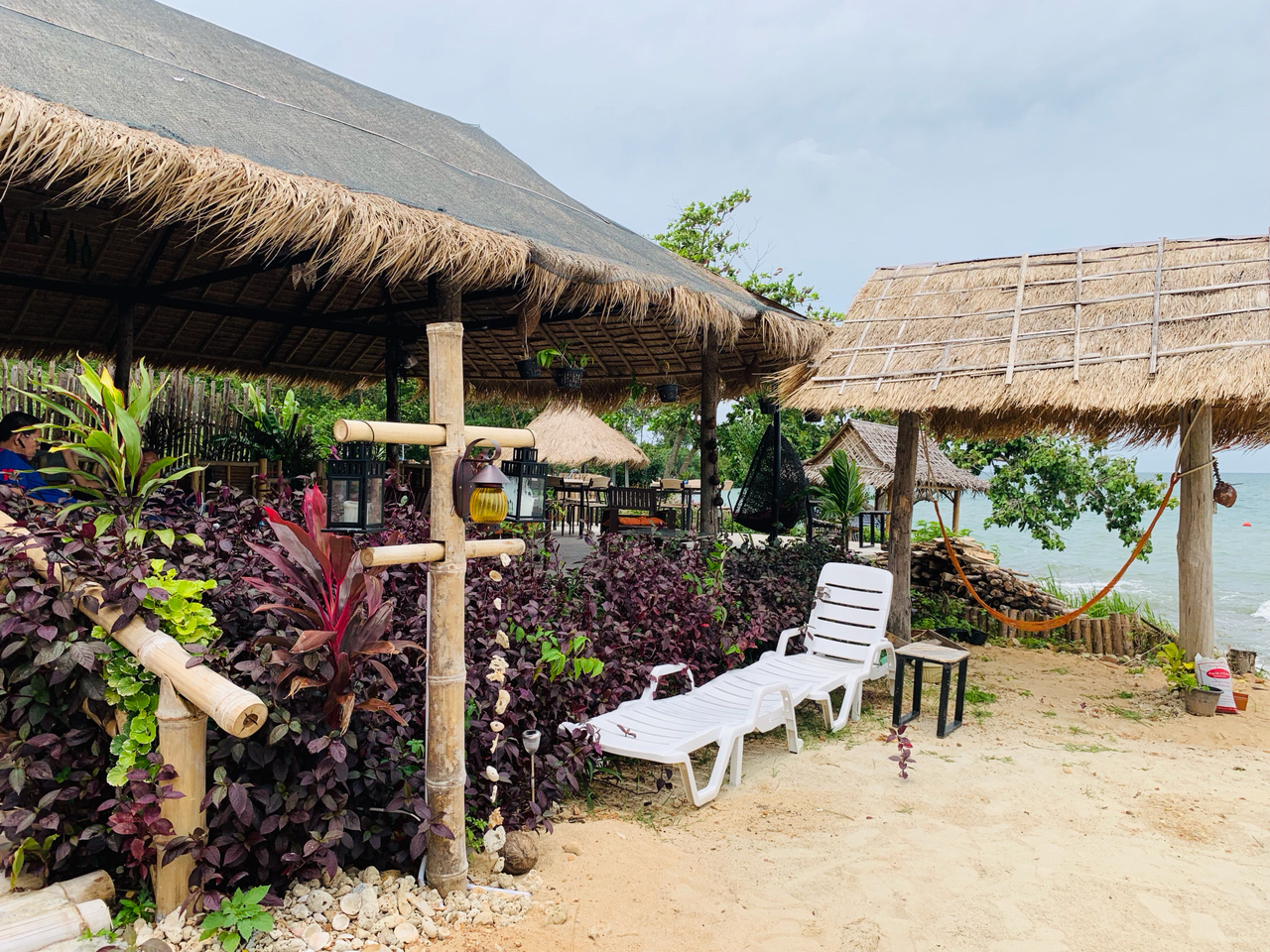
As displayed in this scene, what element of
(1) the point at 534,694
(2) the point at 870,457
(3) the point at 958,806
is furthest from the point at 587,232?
(2) the point at 870,457

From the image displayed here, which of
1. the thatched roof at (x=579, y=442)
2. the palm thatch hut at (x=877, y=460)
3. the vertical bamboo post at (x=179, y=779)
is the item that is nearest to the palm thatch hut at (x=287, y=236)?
the vertical bamboo post at (x=179, y=779)

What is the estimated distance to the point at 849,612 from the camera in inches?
201

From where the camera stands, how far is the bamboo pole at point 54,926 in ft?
6.03

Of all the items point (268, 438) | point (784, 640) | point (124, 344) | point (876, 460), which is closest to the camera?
point (784, 640)

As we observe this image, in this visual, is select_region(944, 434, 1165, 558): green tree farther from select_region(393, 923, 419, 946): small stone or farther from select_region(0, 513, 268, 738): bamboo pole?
select_region(0, 513, 268, 738): bamboo pole

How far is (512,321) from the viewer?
20.3ft

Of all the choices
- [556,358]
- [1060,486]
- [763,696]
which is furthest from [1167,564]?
[763,696]

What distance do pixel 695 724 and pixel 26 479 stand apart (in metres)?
3.10

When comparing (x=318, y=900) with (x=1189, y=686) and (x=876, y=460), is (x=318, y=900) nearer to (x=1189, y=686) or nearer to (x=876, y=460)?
(x=1189, y=686)

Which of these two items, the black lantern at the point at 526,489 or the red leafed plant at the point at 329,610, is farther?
the black lantern at the point at 526,489

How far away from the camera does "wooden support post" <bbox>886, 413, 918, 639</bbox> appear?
6211 mm

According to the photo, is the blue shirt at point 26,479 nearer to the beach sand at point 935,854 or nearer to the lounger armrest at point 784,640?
the beach sand at point 935,854

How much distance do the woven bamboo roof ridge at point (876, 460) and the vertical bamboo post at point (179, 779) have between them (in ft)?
36.8

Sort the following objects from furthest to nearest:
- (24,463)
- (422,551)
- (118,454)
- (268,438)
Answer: (268,438), (24,463), (118,454), (422,551)
